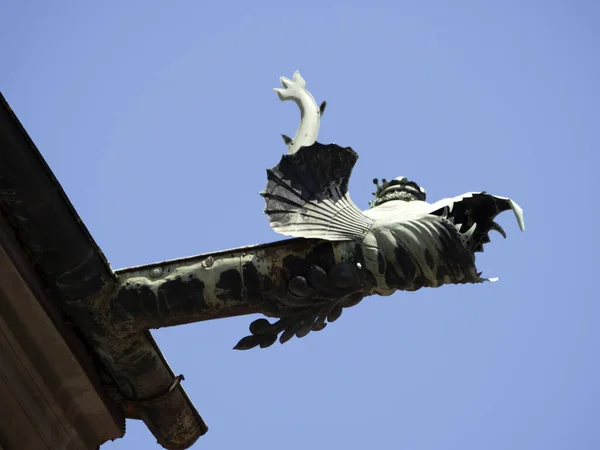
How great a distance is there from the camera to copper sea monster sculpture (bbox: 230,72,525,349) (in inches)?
268

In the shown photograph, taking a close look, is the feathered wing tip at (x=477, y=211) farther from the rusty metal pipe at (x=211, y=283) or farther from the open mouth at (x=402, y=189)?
the rusty metal pipe at (x=211, y=283)

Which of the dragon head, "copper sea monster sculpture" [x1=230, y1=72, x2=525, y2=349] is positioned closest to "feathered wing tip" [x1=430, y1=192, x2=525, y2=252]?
"copper sea monster sculpture" [x1=230, y1=72, x2=525, y2=349]

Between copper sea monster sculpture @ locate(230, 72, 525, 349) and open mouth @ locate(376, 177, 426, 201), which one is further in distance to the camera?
open mouth @ locate(376, 177, 426, 201)

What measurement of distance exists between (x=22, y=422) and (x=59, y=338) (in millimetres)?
565

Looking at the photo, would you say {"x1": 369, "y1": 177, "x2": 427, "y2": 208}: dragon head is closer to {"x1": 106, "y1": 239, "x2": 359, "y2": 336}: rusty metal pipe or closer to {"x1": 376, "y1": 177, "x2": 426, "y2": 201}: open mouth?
{"x1": 376, "y1": 177, "x2": 426, "y2": 201}: open mouth

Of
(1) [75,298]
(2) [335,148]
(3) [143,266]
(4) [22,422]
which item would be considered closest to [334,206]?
(2) [335,148]

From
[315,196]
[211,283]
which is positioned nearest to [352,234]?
[315,196]

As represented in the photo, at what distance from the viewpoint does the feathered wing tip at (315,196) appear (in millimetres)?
6988

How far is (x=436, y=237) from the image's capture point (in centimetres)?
680

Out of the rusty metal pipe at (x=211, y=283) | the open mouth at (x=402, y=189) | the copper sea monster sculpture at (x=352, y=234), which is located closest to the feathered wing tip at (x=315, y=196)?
the copper sea monster sculpture at (x=352, y=234)

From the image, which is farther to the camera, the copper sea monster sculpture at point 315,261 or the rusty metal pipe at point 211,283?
the rusty metal pipe at point 211,283

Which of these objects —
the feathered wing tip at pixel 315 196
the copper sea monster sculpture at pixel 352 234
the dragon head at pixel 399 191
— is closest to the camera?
the copper sea monster sculpture at pixel 352 234

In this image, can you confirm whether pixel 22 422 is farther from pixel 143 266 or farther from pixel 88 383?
pixel 143 266

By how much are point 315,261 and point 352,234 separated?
28 centimetres
